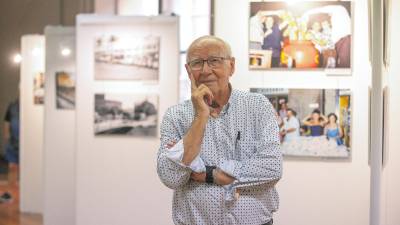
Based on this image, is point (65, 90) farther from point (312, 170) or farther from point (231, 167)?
point (231, 167)

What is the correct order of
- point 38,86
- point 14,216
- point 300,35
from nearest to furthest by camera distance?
point 300,35
point 38,86
point 14,216

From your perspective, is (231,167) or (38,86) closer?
(231,167)

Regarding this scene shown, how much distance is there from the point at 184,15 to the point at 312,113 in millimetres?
1519

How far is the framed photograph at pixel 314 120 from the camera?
3.92 metres

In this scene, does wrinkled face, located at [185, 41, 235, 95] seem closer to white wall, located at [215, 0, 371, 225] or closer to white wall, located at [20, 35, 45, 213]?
white wall, located at [215, 0, 371, 225]

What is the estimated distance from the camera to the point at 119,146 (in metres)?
4.70

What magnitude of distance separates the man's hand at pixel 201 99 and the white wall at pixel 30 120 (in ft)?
15.1

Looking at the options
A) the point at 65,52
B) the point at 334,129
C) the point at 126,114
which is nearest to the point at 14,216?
the point at 65,52

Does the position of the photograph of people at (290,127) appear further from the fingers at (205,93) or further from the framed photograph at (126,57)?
the fingers at (205,93)

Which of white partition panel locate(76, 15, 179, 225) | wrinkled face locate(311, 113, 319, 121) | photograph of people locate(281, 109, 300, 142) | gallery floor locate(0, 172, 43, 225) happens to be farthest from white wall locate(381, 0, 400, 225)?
gallery floor locate(0, 172, 43, 225)

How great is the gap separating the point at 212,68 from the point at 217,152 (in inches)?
14.6

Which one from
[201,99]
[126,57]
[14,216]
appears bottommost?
[14,216]

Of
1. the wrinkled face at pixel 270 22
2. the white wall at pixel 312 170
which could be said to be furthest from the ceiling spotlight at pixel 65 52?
the wrinkled face at pixel 270 22

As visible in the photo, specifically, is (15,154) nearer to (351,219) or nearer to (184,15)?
(184,15)
